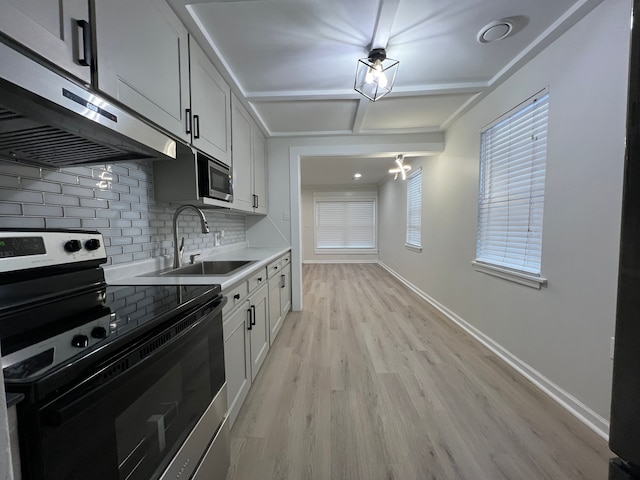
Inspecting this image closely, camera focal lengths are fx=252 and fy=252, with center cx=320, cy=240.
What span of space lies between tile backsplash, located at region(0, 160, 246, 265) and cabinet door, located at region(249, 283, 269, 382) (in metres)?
0.71

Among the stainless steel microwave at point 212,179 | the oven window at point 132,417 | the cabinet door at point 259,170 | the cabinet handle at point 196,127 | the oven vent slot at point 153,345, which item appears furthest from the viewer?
the cabinet door at point 259,170

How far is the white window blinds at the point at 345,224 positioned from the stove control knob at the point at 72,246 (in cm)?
675

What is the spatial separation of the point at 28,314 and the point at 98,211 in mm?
700

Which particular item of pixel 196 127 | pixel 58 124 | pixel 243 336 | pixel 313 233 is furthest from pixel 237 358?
pixel 313 233

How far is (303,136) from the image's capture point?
3.27 meters

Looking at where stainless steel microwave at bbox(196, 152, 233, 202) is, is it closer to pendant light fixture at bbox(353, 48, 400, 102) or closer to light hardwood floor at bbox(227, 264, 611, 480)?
pendant light fixture at bbox(353, 48, 400, 102)

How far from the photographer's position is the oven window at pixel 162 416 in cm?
66

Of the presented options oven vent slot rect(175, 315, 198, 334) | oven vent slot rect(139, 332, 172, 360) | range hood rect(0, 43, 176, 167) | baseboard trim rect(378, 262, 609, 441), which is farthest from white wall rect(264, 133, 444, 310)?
oven vent slot rect(139, 332, 172, 360)

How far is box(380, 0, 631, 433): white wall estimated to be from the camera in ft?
4.38

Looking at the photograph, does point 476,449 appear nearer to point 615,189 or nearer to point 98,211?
point 615,189

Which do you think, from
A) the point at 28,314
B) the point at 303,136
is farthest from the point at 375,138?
the point at 28,314

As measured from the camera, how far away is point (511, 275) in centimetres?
205

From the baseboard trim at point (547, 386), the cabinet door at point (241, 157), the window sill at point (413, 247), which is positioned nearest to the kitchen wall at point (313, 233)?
the window sill at point (413, 247)

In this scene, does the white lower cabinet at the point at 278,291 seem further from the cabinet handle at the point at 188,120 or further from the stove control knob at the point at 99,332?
the stove control knob at the point at 99,332
